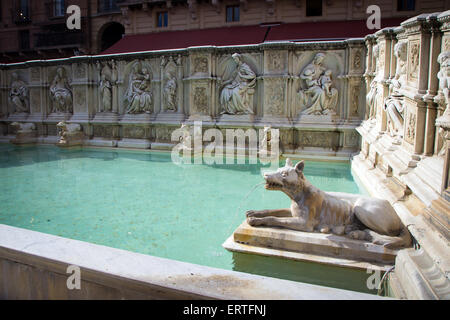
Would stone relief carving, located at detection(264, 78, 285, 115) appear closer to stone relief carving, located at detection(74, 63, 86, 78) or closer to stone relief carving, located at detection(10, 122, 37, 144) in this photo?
stone relief carving, located at detection(74, 63, 86, 78)

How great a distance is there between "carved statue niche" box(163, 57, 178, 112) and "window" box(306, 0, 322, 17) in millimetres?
7203

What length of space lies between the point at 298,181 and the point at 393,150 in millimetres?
2180

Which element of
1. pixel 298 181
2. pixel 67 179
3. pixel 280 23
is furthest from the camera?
pixel 280 23

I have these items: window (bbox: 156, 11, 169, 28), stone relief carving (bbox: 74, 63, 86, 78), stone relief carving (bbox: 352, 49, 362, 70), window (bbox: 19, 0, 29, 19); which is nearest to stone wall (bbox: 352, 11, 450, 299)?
stone relief carving (bbox: 352, 49, 362, 70)

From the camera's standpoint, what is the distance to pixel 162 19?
1723cm

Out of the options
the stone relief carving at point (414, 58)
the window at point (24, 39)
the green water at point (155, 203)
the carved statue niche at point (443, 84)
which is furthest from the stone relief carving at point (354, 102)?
the window at point (24, 39)

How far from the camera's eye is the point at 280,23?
592 inches

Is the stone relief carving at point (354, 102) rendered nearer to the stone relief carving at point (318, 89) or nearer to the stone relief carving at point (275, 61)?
the stone relief carving at point (318, 89)

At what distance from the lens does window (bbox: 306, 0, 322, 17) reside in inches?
585

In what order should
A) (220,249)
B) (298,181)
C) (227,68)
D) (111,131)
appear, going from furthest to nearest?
(111,131), (227,68), (220,249), (298,181)

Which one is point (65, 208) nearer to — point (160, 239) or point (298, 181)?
point (160, 239)

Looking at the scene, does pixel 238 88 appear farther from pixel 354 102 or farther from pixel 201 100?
pixel 354 102

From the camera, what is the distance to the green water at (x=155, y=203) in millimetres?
3900
